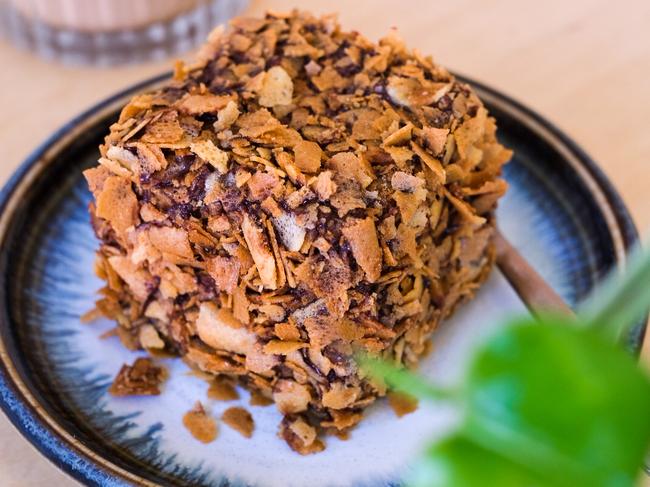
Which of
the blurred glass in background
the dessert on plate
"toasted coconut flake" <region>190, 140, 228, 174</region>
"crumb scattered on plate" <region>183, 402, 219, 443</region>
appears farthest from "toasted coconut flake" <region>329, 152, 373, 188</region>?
the blurred glass in background

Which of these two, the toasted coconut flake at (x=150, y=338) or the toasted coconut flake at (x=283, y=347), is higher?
the toasted coconut flake at (x=283, y=347)

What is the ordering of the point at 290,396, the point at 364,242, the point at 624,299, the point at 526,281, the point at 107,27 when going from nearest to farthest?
the point at 624,299
the point at 364,242
the point at 290,396
the point at 526,281
the point at 107,27

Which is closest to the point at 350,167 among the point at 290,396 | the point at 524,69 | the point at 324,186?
the point at 324,186

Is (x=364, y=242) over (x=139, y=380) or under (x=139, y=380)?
over

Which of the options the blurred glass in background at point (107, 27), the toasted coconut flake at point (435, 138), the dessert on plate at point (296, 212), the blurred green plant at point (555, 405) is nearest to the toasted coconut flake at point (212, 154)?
the dessert on plate at point (296, 212)

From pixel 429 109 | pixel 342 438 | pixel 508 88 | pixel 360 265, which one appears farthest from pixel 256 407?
pixel 508 88

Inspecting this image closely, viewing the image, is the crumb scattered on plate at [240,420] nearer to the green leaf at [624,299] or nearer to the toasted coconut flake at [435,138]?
the toasted coconut flake at [435,138]

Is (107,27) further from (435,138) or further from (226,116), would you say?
(435,138)

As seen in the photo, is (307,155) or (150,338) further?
(150,338)
